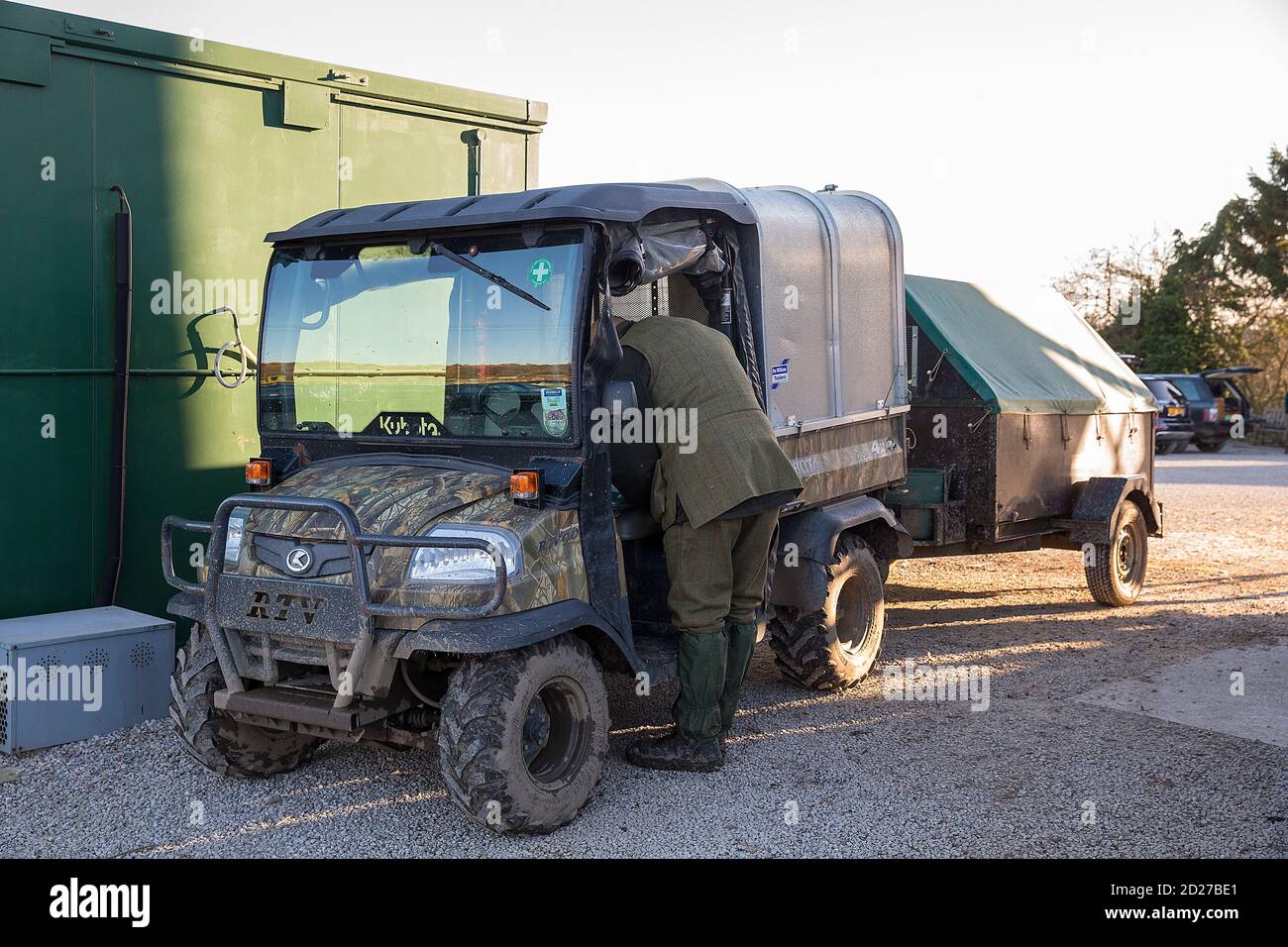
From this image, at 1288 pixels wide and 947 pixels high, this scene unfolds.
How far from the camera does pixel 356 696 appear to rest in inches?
189

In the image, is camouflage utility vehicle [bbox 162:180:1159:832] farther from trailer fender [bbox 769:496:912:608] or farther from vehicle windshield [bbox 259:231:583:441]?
trailer fender [bbox 769:496:912:608]

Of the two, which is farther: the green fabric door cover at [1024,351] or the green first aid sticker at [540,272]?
the green fabric door cover at [1024,351]

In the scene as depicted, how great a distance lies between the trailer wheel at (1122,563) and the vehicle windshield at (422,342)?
5.99m

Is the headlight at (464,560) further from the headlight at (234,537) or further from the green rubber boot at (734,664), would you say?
the green rubber boot at (734,664)

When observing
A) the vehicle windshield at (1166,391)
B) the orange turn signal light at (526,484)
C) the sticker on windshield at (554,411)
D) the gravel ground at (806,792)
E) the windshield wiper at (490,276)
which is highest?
the vehicle windshield at (1166,391)

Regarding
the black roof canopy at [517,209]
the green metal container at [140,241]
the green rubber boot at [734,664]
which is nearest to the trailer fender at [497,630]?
the green rubber boot at [734,664]

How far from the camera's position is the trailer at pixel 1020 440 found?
344 inches

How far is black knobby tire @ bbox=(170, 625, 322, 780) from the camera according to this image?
5191 millimetres

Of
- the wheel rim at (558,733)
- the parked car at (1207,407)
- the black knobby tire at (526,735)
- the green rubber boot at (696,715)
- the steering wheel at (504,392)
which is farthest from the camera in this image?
the parked car at (1207,407)

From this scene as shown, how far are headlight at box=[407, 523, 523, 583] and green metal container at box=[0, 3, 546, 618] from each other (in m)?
3.15

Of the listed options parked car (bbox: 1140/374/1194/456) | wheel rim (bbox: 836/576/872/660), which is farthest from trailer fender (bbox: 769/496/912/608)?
parked car (bbox: 1140/374/1194/456)

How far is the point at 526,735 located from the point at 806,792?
1.32m

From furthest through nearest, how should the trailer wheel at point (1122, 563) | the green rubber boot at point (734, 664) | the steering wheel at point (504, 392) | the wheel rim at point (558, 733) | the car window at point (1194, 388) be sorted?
the car window at point (1194, 388)
the trailer wheel at point (1122, 563)
the green rubber boot at point (734, 664)
the steering wheel at point (504, 392)
the wheel rim at point (558, 733)
